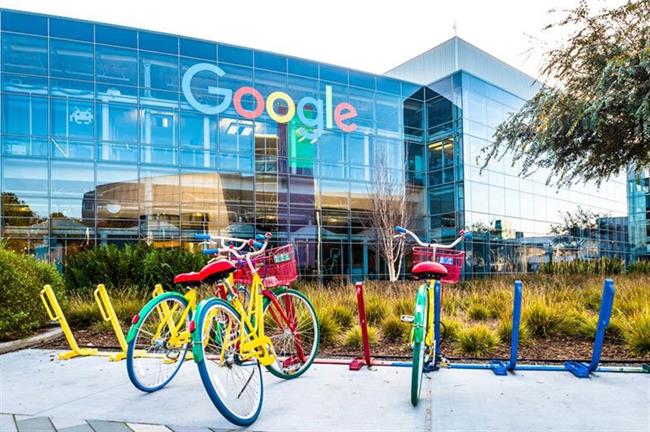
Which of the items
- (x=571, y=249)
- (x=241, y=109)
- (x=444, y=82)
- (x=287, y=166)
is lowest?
(x=571, y=249)

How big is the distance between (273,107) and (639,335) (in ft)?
71.0

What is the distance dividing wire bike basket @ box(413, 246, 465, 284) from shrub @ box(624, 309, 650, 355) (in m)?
2.38

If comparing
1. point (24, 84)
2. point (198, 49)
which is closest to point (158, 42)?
point (198, 49)

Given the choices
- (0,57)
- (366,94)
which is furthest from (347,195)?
(0,57)

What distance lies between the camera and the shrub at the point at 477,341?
5.66 meters

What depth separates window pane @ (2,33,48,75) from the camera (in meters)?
20.1

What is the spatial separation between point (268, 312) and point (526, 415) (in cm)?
242

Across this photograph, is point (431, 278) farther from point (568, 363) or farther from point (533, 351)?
point (533, 351)

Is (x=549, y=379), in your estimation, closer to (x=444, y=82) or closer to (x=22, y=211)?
(x=22, y=211)

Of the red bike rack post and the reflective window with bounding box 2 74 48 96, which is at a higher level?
the reflective window with bounding box 2 74 48 96

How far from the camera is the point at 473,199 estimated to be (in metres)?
27.2

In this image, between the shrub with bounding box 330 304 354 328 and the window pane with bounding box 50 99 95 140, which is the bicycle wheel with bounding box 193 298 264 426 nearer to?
the shrub with bounding box 330 304 354 328

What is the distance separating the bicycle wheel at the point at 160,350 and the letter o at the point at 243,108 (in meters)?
20.5

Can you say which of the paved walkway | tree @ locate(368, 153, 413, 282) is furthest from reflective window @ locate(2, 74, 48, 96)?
the paved walkway
